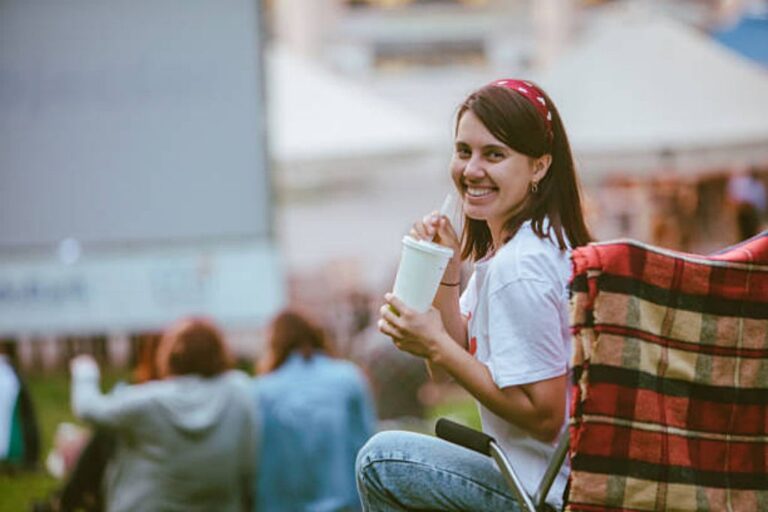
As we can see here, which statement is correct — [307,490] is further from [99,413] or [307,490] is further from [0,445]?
[0,445]

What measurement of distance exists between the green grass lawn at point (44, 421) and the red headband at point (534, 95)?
4.61 m

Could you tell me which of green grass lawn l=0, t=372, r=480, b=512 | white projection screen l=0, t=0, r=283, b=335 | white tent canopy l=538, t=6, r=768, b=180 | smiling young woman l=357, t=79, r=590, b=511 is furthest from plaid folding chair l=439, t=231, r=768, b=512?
white tent canopy l=538, t=6, r=768, b=180

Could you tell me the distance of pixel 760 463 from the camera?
2.19 m

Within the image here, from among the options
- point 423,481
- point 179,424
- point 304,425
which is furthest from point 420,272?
point 304,425

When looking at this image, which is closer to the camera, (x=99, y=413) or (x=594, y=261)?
(x=594, y=261)

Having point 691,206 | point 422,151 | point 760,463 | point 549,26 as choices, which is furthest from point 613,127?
point 549,26

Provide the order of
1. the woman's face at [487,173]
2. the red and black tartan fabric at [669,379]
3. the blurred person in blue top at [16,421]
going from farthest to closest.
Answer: the blurred person in blue top at [16,421], the woman's face at [487,173], the red and black tartan fabric at [669,379]

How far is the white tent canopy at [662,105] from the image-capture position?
28.7 feet

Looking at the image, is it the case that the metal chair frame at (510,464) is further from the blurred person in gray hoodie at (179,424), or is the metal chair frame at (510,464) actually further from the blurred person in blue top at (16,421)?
the blurred person in blue top at (16,421)

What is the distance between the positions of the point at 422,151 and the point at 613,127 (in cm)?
146

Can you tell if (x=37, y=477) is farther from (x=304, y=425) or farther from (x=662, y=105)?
(x=662, y=105)

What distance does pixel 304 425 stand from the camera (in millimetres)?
6027

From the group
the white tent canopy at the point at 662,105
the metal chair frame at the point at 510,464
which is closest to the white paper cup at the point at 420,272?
the metal chair frame at the point at 510,464

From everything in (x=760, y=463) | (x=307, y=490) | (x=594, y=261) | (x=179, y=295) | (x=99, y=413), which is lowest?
(x=307, y=490)
